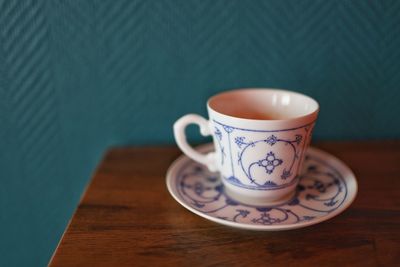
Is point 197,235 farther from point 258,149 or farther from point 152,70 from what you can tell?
point 152,70

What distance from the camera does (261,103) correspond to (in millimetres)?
461

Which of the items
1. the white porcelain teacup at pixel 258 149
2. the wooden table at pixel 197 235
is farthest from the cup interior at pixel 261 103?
the wooden table at pixel 197 235

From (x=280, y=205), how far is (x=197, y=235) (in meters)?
0.10

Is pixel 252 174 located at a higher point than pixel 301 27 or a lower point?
lower

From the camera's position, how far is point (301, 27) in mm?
485

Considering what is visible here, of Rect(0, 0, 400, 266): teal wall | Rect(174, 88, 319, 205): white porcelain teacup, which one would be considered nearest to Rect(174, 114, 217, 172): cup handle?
Rect(174, 88, 319, 205): white porcelain teacup

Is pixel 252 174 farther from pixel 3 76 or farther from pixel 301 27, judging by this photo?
pixel 3 76

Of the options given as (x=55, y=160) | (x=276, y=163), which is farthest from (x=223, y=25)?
(x=55, y=160)

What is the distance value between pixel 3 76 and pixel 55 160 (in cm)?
14

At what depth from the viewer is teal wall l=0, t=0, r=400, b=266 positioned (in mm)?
475

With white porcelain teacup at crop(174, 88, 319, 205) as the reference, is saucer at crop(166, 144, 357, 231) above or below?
below

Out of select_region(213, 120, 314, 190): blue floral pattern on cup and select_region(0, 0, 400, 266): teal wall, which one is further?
select_region(0, 0, 400, 266): teal wall

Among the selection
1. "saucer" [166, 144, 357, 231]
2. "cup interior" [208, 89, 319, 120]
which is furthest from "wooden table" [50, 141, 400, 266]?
"cup interior" [208, 89, 319, 120]

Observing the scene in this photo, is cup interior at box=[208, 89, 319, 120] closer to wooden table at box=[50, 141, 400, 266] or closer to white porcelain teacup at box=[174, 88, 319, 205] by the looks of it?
white porcelain teacup at box=[174, 88, 319, 205]
